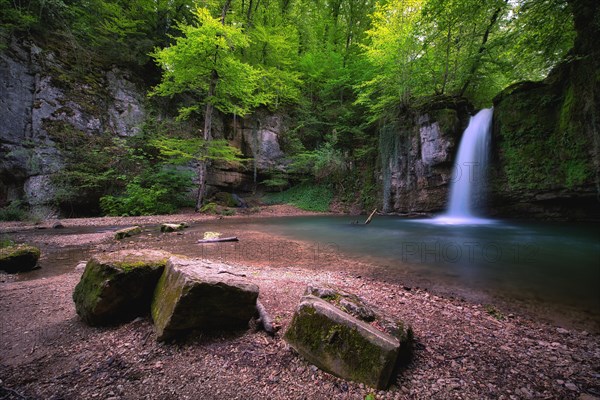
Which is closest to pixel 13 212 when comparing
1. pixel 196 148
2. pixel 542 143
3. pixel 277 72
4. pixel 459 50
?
pixel 196 148

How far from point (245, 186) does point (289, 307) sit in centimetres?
1676

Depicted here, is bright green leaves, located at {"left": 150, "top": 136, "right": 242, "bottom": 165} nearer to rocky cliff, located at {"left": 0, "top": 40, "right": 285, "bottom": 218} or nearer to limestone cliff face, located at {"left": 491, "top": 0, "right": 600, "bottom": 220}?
rocky cliff, located at {"left": 0, "top": 40, "right": 285, "bottom": 218}

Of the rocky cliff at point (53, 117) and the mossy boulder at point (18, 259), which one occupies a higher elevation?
the rocky cliff at point (53, 117)

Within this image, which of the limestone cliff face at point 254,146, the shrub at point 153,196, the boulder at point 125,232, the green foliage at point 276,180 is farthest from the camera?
the green foliage at point 276,180

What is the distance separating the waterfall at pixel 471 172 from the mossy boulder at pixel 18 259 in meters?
12.7

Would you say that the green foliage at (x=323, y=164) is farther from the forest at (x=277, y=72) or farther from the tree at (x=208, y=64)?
the tree at (x=208, y=64)

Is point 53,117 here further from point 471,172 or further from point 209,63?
point 471,172

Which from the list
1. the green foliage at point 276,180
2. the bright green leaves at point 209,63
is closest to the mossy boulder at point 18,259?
the bright green leaves at point 209,63

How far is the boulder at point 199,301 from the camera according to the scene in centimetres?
194

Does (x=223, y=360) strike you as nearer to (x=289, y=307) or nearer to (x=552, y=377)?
(x=289, y=307)

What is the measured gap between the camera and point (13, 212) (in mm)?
9367

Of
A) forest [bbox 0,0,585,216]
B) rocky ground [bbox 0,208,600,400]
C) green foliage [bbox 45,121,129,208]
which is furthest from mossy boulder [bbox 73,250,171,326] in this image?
green foliage [bbox 45,121,129,208]

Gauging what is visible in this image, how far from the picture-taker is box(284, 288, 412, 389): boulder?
1559 mm

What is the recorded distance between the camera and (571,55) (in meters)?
7.53
